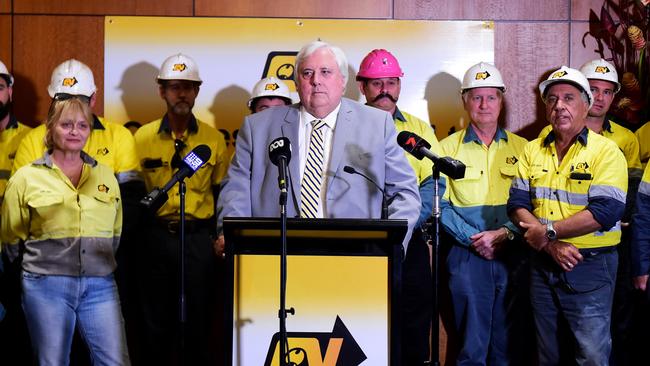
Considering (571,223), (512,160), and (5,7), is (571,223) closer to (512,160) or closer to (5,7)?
(512,160)

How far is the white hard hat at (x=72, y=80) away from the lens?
5605mm

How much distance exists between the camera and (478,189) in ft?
17.7

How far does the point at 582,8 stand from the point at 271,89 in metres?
2.31

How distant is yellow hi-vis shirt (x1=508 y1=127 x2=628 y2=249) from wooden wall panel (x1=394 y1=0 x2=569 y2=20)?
1556 millimetres

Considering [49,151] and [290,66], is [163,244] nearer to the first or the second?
[49,151]

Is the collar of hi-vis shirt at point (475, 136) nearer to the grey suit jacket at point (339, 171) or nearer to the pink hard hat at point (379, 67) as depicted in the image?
the pink hard hat at point (379, 67)

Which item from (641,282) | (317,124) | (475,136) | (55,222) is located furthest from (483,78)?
(55,222)

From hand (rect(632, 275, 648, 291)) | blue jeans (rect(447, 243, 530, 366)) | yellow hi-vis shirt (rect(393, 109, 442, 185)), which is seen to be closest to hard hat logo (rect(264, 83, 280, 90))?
yellow hi-vis shirt (rect(393, 109, 442, 185))

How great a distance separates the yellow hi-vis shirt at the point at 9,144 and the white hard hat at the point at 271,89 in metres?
1.54

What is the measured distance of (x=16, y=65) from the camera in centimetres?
615

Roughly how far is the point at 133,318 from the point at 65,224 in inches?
60.2

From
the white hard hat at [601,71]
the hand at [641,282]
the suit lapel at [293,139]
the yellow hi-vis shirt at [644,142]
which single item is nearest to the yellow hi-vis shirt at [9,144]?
the suit lapel at [293,139]

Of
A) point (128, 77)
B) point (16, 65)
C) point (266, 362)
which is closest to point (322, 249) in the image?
point (266, 362)

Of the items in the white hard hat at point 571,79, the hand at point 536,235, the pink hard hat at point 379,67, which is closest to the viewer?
the hand at point 536,235
